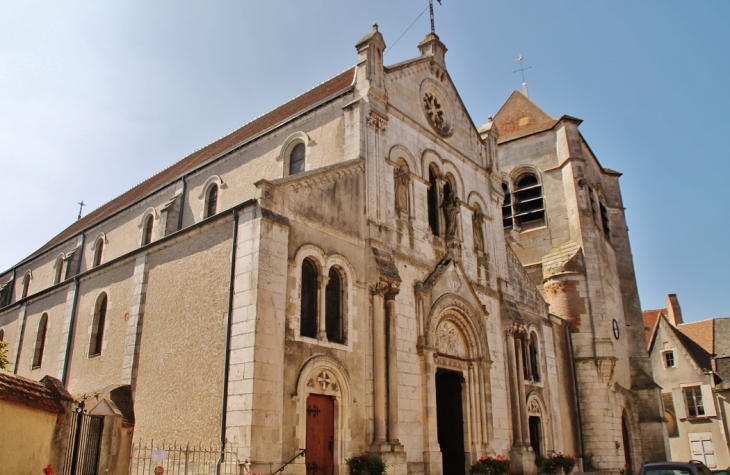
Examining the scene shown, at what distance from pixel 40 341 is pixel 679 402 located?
32.5 meters

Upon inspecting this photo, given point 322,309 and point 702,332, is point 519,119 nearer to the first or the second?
point 702,332

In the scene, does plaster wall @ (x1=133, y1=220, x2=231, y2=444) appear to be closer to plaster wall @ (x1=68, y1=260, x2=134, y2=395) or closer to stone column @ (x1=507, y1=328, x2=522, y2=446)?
plaster wall @ (x1=68, y1=260, x2=134, y2=395)

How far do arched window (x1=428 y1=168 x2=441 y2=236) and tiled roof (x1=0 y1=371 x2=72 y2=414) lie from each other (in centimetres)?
1212

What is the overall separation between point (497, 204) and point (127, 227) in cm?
1415

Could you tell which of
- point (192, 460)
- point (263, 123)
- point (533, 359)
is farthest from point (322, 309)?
point (533, 359)

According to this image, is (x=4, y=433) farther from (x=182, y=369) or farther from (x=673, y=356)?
(x=673, y=356)

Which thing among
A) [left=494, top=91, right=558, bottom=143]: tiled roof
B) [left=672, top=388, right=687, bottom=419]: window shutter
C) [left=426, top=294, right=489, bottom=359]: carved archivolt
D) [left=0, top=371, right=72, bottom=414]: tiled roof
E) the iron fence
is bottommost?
the iron fence

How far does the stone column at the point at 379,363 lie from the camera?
13789 mm

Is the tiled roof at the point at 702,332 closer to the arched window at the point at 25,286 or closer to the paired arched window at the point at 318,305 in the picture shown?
the paired arched window at the point at 318,305

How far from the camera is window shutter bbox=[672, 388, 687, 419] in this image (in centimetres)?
3441

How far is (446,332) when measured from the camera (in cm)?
1753

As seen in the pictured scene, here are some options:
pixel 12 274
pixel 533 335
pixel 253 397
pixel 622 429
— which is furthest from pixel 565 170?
pixel 12 274

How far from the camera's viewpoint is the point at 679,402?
34.8 meters

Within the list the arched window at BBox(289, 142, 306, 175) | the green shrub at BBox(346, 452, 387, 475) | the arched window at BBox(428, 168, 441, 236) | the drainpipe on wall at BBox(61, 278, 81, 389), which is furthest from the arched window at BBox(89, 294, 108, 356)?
the arched window at BBox(428, 168, 441, 236)
